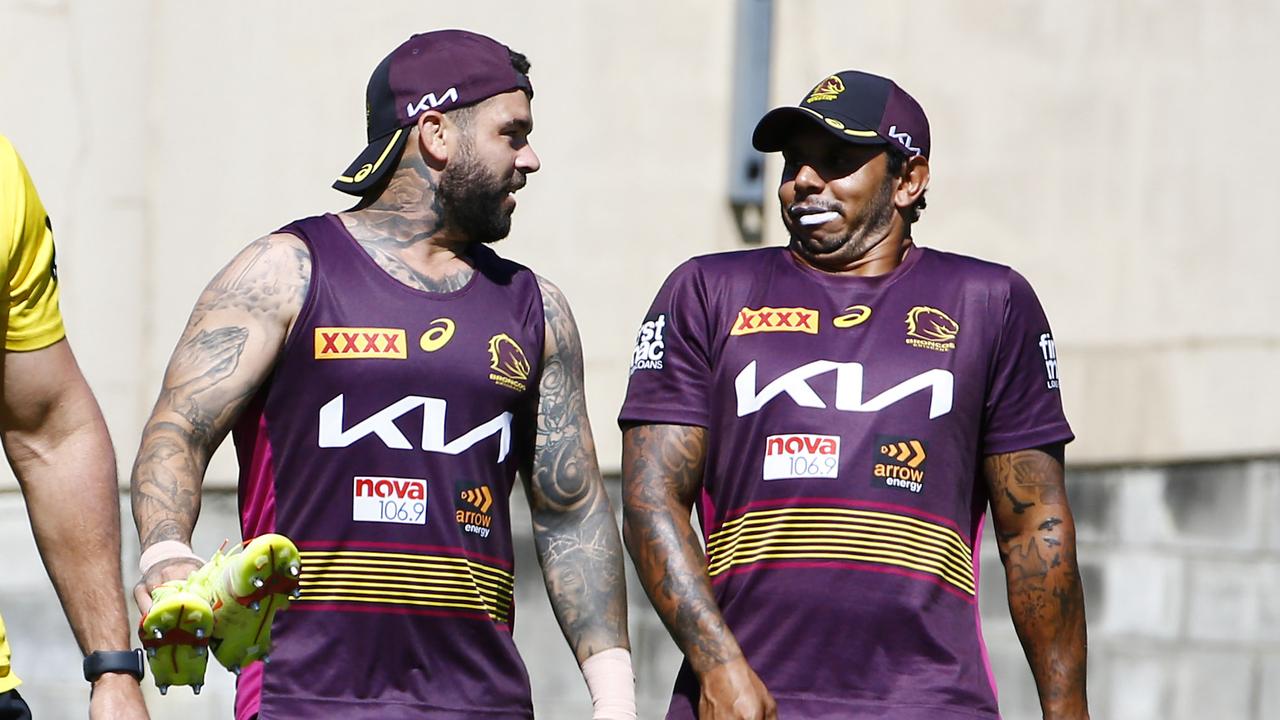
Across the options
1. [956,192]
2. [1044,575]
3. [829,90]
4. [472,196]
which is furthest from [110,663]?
[956,192]

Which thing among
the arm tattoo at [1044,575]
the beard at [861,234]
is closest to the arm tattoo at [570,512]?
the beard at [861,234]

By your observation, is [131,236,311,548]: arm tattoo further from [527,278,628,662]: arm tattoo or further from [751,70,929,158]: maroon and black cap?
[751,70,929,158]: maroon and black cap

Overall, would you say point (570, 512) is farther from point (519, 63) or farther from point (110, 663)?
point (110, 663)

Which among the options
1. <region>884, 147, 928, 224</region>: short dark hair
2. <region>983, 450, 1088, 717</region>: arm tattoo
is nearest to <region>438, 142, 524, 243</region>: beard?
<region>884, 147, 928, 224</region>: short dark hair

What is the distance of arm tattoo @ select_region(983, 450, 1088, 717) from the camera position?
6094mm

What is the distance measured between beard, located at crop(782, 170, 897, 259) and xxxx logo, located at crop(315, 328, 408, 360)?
1130 millimetres

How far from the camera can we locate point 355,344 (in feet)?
18.9

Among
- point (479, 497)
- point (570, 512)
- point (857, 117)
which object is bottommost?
point (570, 512)

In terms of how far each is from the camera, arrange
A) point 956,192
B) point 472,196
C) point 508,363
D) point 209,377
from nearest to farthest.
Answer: point 209,377 → point 508,363 → point 472,196 → point 956,192

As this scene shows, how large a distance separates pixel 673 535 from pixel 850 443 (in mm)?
485

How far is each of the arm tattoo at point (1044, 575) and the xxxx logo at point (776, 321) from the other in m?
0.57

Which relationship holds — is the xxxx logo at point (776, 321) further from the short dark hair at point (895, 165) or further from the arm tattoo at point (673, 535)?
the short dark hair at point (895, 165)

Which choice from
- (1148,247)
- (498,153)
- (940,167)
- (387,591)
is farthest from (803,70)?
(387,591)

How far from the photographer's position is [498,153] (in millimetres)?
6090
